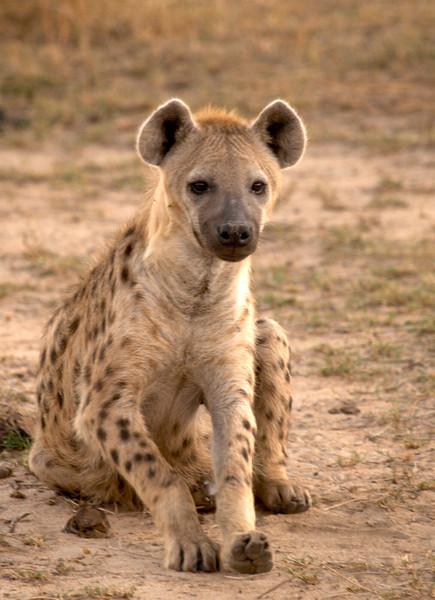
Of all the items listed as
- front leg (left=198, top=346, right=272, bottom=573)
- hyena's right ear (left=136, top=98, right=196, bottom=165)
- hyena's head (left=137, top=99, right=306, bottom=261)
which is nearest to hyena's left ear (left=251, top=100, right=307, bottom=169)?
hyena's head (left=137, top=99, right=306, bottom=261)

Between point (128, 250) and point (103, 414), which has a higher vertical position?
point (128, 250)

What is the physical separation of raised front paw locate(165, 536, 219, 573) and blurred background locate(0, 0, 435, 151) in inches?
217

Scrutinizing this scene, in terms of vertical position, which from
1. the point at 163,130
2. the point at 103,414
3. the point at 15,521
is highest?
the point at 163,130

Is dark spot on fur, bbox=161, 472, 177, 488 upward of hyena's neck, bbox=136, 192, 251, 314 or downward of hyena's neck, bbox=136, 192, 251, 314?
downward

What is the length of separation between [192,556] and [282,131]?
1.34 meters

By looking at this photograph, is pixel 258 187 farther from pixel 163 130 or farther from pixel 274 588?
pixel 274 588

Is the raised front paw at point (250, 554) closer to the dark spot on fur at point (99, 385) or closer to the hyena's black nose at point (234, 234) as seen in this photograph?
the dark spot on fur at point (99, 385)

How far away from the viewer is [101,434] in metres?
3.91

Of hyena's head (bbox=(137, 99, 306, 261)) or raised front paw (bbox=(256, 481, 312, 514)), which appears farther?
raised front paw (bbox=(256, 481, 312, 514))

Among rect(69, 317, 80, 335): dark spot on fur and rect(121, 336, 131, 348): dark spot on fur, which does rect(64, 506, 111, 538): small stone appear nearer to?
rect(121, 336, 131, 348): dark spot on fur

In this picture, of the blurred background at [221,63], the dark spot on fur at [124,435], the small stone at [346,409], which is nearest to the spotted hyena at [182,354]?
the dark spot on fur at [124,435]

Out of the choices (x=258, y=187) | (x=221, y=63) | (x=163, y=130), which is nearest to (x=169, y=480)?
(x=258, y=187)

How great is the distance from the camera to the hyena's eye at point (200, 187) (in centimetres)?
400

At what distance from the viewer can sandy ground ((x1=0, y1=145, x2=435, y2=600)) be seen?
3.57 m
